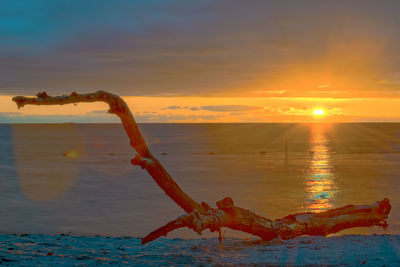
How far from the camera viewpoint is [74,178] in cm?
2897

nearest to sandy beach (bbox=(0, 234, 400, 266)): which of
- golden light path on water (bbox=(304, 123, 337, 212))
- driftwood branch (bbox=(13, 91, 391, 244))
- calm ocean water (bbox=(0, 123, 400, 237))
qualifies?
driftwood branch (bbox=(13, 91, 391, 244))

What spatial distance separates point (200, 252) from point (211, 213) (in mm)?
974

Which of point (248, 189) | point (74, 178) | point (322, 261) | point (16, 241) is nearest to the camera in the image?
point (322, 261)

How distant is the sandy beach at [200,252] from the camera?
28.6 ft

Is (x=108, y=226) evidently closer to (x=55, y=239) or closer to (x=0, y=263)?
(x=55, y=239)

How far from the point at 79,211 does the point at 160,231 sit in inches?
394

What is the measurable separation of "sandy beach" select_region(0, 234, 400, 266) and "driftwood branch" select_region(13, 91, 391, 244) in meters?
0.35

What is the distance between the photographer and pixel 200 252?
9836 mm

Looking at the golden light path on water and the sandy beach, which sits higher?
the golden light path on water

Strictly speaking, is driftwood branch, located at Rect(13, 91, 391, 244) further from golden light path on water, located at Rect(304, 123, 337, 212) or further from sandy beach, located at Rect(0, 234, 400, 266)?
golden light path on water, located at Rect(304, 123, 337, 212)

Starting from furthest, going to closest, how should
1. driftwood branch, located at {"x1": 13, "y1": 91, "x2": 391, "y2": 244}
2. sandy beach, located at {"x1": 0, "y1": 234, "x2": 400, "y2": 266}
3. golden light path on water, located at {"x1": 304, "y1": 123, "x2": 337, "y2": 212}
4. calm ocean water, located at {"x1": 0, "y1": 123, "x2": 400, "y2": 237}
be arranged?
golden light path on water, located at {"x1": 304, "y1": 123, "x2": 337, "y2": 212}
calm ocean water, located at {"x1": 0, "y1": 123, "x2": 400, "y2": 237}
driftwood branch, located at {"x1": 13, "y1": 91, "x2": 391, "y2": 244}
sandy beach, located at {"x1": 0, "y1": 234, "x2": 400, "y2": 266}

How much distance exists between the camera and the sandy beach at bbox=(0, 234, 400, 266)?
28.6 ft

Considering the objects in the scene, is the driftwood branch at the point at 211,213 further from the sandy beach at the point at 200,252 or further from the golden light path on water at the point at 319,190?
the golden light path on water at the point at 319,190

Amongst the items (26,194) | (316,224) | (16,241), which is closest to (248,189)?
(26,194)
